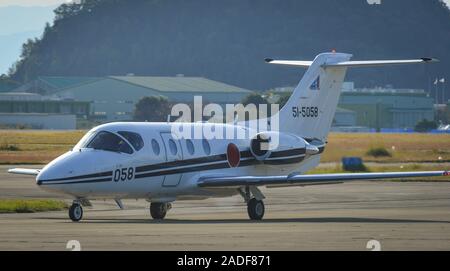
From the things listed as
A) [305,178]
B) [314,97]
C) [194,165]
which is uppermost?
[314,97]

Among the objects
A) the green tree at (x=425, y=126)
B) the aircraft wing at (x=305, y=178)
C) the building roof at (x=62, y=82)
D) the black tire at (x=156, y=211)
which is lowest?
the black tire at (x=156, y=211)

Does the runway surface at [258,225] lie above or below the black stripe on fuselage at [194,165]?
below

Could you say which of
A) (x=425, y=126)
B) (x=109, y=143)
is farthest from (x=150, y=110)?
(x=109, y=143)

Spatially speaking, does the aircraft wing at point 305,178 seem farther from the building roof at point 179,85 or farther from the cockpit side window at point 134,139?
the building roof at point 179,85

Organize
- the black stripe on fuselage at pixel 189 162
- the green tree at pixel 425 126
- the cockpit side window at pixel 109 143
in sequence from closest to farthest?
1. the cockpit side window at pixel 109 143
2. the black stripe on fuselage at pixel 189 162
3. the green tree at pixel 425 126

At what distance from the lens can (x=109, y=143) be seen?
1191 inches

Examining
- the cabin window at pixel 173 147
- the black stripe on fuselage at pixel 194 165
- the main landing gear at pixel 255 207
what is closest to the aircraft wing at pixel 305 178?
the main landing gear at pixel 255 207

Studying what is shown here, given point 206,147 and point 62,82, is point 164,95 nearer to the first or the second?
point 62,82

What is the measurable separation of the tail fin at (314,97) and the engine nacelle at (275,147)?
3.83ft

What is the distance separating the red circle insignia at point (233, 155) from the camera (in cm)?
3331

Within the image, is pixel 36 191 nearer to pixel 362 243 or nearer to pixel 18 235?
pixel 18 235

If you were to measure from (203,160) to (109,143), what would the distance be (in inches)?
135

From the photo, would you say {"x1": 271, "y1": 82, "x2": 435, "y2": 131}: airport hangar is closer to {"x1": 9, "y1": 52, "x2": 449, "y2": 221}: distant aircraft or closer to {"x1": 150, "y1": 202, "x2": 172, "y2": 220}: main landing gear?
{"x1": 9, "y1": 52, "x2": 449, "y2": 221}: distant aircraft
